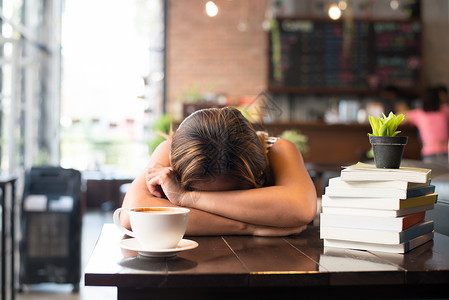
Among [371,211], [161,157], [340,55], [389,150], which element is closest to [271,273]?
[371,211]

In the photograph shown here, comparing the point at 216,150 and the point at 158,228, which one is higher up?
the point at 216,150

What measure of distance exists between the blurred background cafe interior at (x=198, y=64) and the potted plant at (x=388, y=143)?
5.41 m

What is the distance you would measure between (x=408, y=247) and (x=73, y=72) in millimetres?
7057

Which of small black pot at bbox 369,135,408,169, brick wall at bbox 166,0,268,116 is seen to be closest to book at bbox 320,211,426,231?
small black pot at bbox 369,135,408,169

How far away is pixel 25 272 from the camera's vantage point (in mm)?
3684

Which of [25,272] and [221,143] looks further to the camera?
[25,272]

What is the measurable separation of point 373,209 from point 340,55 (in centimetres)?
631

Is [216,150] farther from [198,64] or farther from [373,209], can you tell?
[198,64]

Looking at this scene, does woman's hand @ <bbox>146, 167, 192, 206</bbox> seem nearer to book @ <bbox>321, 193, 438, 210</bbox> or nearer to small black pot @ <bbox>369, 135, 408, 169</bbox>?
book @ <bbox>321, 193, 438, 210</bbox>

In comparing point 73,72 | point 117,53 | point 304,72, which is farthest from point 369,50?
point 73,72

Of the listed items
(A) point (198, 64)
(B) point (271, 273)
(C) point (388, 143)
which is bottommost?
(B) point (271, 273)

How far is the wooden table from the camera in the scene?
3.08 feet

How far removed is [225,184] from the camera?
53.0 inches

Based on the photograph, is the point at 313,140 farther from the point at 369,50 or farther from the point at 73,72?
the point at 73,72
